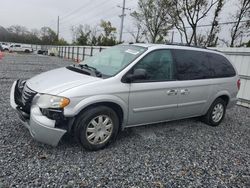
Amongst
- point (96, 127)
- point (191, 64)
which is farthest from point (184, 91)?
point (96, 127)

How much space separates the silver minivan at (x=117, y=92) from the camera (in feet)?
9.50

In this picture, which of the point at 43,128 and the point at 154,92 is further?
the point at 154,92

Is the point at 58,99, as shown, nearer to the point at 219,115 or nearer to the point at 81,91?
the point at 81,91

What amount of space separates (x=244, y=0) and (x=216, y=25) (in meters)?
3.08

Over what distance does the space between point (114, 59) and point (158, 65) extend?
0.78 m

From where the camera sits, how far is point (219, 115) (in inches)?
196

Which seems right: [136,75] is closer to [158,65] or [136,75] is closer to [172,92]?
[158,65]

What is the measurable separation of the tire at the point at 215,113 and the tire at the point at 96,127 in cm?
245

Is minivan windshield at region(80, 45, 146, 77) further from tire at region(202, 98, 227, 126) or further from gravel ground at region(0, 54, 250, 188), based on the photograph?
tire at region(202, 98, 227, 126)

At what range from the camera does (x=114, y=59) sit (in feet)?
12.6

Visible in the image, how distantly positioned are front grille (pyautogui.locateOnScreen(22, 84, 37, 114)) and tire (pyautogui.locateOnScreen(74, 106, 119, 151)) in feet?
2.39

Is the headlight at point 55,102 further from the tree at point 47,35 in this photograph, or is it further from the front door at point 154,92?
the tree at point 47,35

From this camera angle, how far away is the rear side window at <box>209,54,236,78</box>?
4590mm

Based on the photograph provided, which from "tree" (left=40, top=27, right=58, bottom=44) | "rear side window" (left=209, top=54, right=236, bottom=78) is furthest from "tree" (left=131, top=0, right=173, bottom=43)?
"tree" (left=40, top=27, right=58, bottom=44)
